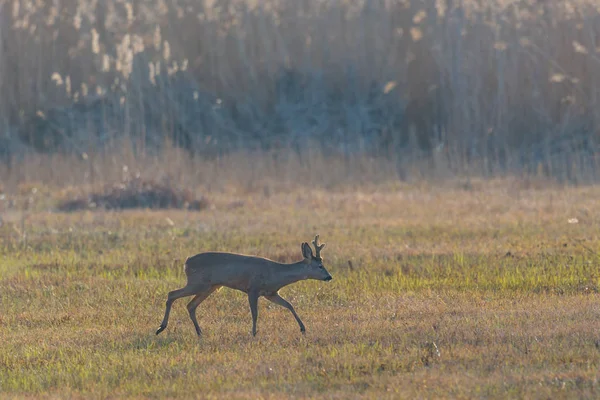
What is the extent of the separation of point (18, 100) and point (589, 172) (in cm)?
1815

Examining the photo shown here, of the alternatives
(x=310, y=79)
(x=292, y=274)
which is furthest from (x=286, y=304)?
(x=310, y=79)

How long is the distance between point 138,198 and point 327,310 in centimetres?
1350

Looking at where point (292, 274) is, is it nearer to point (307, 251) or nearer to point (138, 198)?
point (307, 251)

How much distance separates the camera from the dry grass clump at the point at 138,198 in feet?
79.3

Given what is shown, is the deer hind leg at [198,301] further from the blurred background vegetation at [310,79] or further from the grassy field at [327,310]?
the blurred background vegetation at [310,79]

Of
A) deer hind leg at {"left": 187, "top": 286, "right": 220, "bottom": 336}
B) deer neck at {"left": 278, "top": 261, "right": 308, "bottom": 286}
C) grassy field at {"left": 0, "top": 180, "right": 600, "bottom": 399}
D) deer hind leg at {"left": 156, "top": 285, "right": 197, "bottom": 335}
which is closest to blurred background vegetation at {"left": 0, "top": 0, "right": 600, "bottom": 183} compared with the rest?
grassy field at {"left": 0, "top": 180, "right": 600, "bottom": 399}

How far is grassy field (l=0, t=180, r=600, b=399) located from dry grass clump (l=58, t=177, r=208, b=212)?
2.58m

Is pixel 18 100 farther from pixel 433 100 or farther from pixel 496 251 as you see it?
pixel 496 251

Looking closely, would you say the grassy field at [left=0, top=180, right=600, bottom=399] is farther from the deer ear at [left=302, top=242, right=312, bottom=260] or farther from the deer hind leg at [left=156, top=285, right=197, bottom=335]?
the deer ear at [left=302, top=242, right=312, bottom=260]

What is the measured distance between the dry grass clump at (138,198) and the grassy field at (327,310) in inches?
102

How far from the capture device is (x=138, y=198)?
80.1 ft

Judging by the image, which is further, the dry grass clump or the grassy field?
the dry grass clump

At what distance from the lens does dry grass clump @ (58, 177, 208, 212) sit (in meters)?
24.2

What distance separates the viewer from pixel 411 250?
16062mm
